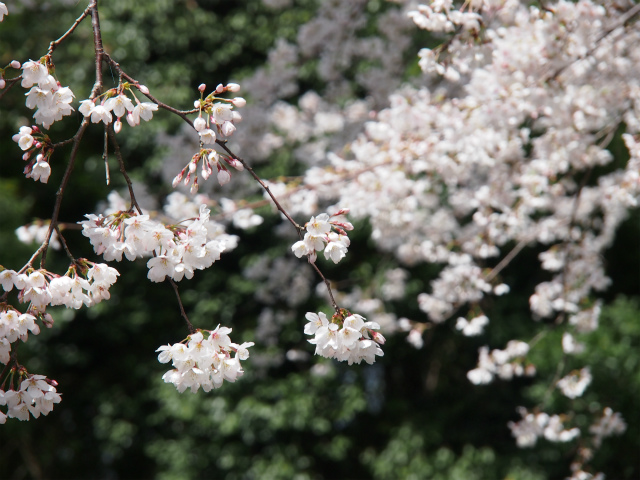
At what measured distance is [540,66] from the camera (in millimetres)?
2094

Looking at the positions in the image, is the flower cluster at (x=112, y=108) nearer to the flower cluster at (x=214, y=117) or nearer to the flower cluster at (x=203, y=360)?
the flower cluster at (x=214, y=117)

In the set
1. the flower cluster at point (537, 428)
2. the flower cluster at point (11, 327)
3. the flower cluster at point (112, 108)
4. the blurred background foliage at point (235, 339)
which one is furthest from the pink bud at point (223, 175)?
the blurred background foliage at point (235, 339)

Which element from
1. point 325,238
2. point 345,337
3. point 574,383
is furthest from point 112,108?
point 574,383

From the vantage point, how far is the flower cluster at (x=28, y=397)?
1.08 m

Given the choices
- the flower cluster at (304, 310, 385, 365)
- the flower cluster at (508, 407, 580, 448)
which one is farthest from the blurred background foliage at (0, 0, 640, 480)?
the flower cluster at (304, 310, 385, 365)

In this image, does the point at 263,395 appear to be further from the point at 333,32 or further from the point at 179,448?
the point at 333,32

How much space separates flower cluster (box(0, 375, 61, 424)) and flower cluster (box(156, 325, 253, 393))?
0.20 metres

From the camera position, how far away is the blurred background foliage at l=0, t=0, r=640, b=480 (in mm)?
3773

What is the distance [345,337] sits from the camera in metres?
1.10

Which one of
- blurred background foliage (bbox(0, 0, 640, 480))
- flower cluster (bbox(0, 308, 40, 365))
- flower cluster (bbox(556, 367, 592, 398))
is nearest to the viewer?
flower cluster (bbox(0, 308, 40, 365))

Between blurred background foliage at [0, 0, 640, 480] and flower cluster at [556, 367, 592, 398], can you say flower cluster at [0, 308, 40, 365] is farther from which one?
blurred background foliage at [0, 0, 640, 480]

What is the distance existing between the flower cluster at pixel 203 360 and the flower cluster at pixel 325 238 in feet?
0.67

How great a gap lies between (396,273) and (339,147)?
827 mm

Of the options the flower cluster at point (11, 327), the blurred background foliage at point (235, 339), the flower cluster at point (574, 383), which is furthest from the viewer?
the blurred background foliage at point (235, 339)
